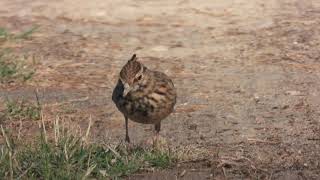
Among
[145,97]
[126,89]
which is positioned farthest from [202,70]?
[126,89]

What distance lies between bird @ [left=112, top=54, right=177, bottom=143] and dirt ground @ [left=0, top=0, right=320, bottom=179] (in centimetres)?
44

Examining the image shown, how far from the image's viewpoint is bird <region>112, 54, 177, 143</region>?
7259 mm

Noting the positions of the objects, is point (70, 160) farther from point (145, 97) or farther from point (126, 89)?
point (145, 97)

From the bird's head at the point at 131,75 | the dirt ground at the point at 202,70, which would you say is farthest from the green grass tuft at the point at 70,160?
the bird's head at the point at 131,75

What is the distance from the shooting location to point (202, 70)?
455 inches

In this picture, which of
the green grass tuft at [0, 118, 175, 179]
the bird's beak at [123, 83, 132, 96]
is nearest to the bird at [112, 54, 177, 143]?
the bird's beak at [123, 83, 132, 96]

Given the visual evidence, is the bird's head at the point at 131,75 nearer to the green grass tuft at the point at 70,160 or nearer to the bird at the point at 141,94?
the bird at the point at 141,94

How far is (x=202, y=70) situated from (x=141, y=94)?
165 inches

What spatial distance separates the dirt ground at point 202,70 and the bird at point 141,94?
1.44ft

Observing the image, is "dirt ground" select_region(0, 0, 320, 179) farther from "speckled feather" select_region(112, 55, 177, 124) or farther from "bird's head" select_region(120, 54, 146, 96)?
"bird's head" select_region(120, 54, 146, 96)

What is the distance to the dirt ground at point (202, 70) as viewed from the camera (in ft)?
27.0

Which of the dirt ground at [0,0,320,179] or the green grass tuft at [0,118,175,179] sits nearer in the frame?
the green grass tuft at [0,118,175,179]

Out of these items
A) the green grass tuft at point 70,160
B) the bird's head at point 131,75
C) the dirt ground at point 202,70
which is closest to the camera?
the green grass tuft at point 70,160

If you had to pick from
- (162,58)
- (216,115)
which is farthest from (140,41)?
(216,115)
